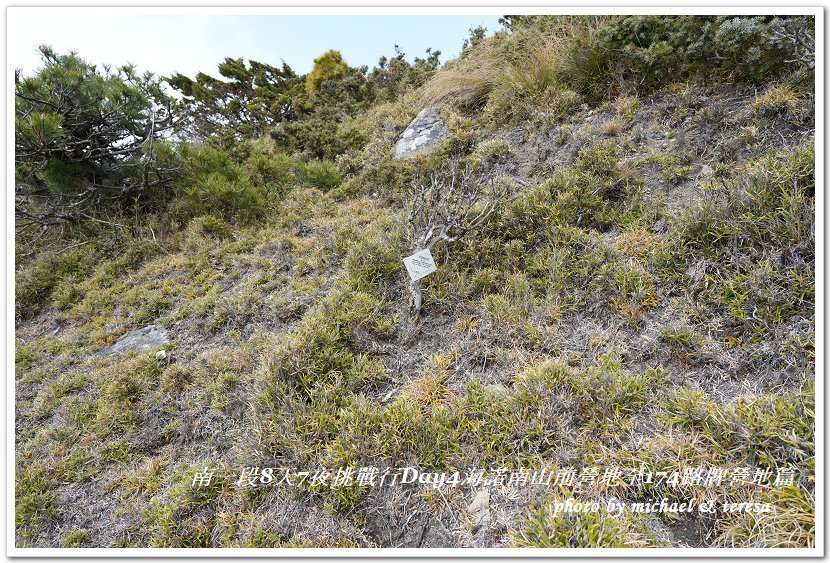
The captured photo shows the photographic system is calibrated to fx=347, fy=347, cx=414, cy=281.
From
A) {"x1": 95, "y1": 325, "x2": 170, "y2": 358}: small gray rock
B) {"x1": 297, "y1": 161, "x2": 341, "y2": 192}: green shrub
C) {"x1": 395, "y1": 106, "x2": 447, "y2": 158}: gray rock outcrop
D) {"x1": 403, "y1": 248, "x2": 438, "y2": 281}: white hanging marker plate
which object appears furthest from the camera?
{"x1": 297, "y1": 161, "x2": 341, "y2": 192}: green shrub

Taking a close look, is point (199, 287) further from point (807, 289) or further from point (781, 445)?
point (807, 289)

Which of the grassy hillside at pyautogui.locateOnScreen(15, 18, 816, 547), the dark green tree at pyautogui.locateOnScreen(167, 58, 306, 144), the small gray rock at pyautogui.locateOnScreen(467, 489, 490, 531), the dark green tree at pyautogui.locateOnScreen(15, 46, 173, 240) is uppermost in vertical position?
the dark green tree at pyautogui.locateOnScreen(167, 58, 306, 144)

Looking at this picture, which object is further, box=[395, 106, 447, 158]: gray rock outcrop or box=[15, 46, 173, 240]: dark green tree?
box=[395, 106, 447, 158]: gray rock outcrop

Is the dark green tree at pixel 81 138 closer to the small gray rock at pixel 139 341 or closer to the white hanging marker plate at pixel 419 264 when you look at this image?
the small gray rock at pixel 139 341

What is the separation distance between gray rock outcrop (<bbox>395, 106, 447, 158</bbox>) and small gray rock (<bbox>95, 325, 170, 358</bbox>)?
4259mm

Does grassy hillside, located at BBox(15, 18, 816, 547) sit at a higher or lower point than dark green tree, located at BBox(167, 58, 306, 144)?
lower

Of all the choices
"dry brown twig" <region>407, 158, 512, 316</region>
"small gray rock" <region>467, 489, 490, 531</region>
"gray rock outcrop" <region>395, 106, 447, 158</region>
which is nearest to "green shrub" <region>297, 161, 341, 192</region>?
"gray rock outcrop" <region>395, 106, 447, 158</region>

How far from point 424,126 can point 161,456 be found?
5.79 meters

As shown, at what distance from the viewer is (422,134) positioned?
6016 millimetres

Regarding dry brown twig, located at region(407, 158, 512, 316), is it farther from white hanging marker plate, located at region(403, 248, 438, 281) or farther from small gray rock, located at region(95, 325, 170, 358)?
small gray rock, located at region(95, 325, 170, 358)

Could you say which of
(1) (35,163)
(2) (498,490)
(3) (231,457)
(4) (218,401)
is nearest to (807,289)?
(2) (498,490)

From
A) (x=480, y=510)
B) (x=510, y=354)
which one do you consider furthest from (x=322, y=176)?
(x=480, y=510)

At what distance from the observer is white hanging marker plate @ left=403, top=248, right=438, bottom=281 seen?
2.69 m

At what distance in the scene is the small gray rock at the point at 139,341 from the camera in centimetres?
347
